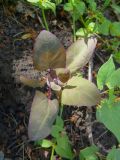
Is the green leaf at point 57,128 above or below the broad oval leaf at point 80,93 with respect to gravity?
below

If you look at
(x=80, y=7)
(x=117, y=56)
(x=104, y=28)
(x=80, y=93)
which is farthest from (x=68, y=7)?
(x=80, y=93)

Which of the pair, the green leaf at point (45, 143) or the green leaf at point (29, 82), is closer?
the green leaf at point (29, 82)

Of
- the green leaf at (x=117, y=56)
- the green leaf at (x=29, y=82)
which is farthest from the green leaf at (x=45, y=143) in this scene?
the green leaf at (x=117, y=56)

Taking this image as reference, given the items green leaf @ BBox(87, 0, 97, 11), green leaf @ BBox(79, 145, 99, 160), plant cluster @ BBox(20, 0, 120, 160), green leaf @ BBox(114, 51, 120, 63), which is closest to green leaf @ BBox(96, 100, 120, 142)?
plant cluster @ BBox(20, 0, 120, 160)

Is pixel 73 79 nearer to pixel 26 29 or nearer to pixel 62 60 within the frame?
pixel 62 60

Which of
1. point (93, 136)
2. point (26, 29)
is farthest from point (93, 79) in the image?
point (26, 29)

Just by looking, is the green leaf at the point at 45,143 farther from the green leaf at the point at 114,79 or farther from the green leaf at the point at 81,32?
the green leaf at the point at 81,32
